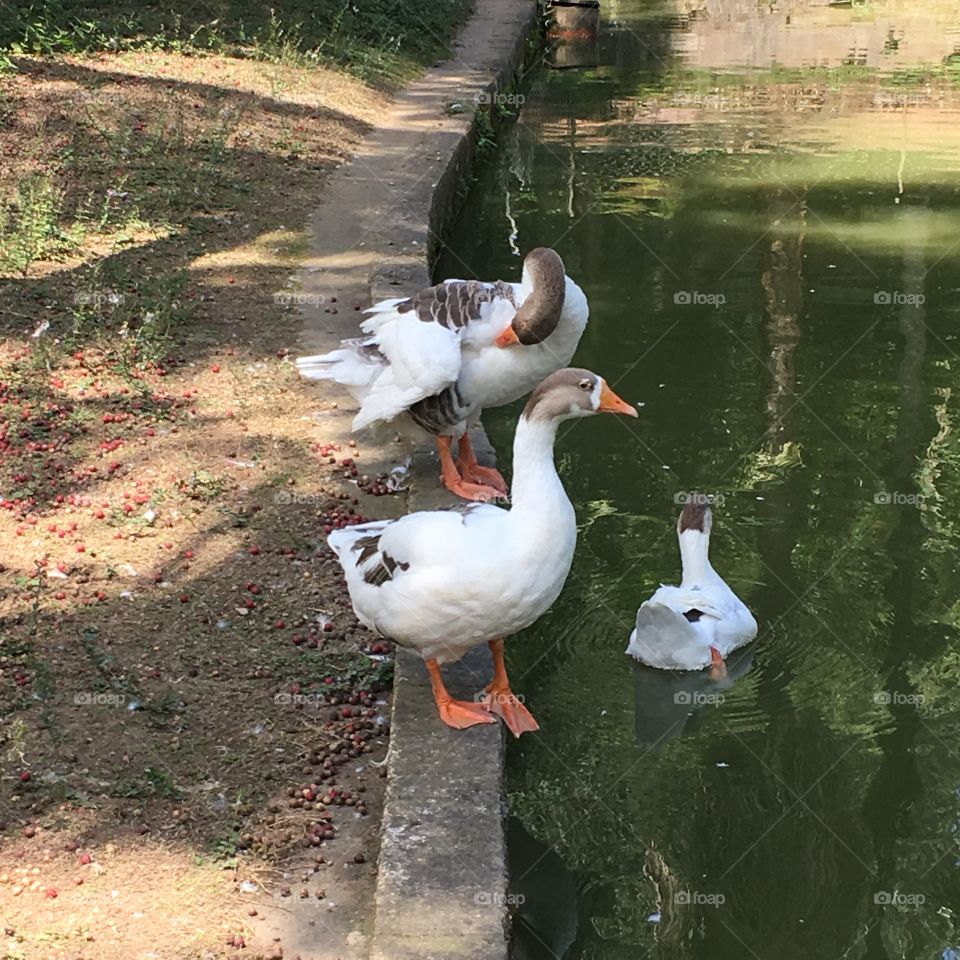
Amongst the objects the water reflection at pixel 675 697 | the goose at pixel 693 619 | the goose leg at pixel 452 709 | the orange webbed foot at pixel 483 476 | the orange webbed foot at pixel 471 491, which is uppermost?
the goose leg at pixel 452 709

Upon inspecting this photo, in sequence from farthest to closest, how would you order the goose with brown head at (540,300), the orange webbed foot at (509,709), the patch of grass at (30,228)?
the patch of grass at (30,228), the goose with brown head at (540,300), the orange webbed foot at (509,709)

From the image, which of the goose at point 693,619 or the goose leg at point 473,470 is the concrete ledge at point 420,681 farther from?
the goose at point 693,619

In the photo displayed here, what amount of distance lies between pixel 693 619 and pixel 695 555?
1.09ft

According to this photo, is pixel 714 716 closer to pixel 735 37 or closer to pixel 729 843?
pixel 729 843

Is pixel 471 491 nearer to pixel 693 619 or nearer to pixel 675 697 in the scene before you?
pixel 693 619

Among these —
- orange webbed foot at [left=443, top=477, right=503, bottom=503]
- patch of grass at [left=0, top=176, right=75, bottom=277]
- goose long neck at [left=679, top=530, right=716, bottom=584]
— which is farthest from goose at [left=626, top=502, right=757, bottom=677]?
patch of grass at [left=0, top=176, right=75, bottom=277]

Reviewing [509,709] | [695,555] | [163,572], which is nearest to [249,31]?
[163,572]

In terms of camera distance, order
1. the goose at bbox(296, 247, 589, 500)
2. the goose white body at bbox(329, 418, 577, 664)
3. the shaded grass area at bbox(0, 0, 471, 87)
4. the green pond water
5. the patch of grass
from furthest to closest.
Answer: the shaded grass area at bbox(0, 0, 471, 87), the patch of grass, the goose at bbox(296, 247, 589, 500), the green pond water, the goose white body at bbox(329, 418, 577, 664)

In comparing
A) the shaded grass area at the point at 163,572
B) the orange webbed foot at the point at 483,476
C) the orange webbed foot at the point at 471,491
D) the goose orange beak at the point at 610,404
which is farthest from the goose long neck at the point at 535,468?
the orange webbed foot at the point at 483,476

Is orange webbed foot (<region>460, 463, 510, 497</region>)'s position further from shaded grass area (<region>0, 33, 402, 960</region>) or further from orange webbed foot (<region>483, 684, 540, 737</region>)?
orange webbed foot (<region>483, 684, 540, 737</region>)

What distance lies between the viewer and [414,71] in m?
17.0

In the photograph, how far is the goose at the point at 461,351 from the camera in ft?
21.0

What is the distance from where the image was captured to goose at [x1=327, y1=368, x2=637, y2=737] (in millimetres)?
4836

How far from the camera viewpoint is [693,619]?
243 inches
